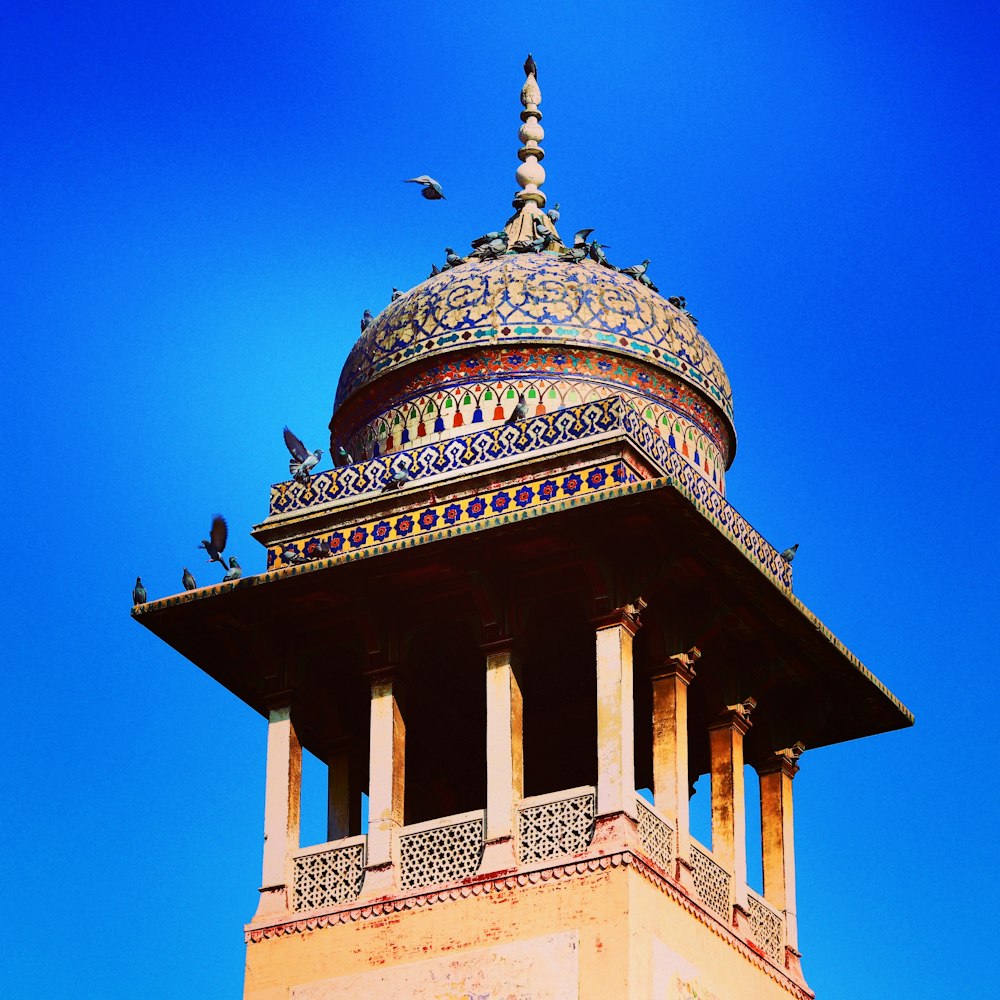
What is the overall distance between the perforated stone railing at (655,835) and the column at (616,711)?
244 millimetres

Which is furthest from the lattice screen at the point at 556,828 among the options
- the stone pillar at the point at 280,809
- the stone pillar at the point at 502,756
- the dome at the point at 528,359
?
the dome at the point at 528,359

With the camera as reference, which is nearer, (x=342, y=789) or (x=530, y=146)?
(x=342, y=789)

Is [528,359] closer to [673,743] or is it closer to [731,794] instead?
[673,743]

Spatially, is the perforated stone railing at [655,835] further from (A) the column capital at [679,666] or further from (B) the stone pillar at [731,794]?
(A) the column capital at [679,666]

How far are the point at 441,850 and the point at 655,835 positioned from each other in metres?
1.75

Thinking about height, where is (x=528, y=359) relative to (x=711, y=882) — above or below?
above

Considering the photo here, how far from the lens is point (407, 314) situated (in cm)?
2620

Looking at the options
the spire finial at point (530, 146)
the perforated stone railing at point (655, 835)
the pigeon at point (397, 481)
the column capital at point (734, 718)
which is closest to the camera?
the perforated stone railing at point (655, 835)

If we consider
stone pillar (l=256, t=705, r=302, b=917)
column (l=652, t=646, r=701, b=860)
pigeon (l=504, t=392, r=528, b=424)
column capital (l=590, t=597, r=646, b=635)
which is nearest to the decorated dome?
pigeon (l=504, t=392, r=528, b=424)

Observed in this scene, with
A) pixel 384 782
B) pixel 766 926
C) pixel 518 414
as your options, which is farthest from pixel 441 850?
pixel 518 414

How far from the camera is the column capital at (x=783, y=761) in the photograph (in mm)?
26000

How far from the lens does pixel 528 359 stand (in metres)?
25.4

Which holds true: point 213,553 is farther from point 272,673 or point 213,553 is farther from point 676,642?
point 676,642

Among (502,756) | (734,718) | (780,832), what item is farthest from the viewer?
(780,832)
